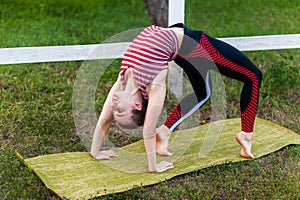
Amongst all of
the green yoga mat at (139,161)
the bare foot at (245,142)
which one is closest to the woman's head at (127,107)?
the green yoga mat at (139,161)

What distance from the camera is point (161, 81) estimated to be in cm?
334

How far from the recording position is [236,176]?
354cm

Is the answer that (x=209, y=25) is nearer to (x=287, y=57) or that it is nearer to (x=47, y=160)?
(x=287, y=57)

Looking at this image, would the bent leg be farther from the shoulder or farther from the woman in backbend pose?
the shoulder

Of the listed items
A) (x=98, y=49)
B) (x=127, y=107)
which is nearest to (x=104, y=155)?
(x=127, y=107)

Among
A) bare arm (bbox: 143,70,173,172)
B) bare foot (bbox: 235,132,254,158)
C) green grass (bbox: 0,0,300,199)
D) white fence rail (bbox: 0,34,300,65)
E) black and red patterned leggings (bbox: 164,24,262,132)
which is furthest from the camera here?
white fence rail (bbox: 0,34,300,65)

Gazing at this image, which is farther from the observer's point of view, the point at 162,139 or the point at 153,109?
the point at 162,139

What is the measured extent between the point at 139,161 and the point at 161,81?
641 millimetres

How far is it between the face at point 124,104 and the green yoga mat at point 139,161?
1.24 feet

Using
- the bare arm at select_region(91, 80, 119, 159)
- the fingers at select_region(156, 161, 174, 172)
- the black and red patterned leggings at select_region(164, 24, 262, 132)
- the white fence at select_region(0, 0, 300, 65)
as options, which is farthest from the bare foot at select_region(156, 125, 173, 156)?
the white fence at select_region(0, 0, 300, 65)

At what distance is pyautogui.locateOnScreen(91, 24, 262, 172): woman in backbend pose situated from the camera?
329 cm

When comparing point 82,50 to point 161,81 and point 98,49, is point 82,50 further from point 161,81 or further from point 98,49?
point 161,81

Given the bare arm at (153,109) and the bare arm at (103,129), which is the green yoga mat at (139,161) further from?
the bare arm at (153,109)

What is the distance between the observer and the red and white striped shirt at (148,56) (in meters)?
3.31
